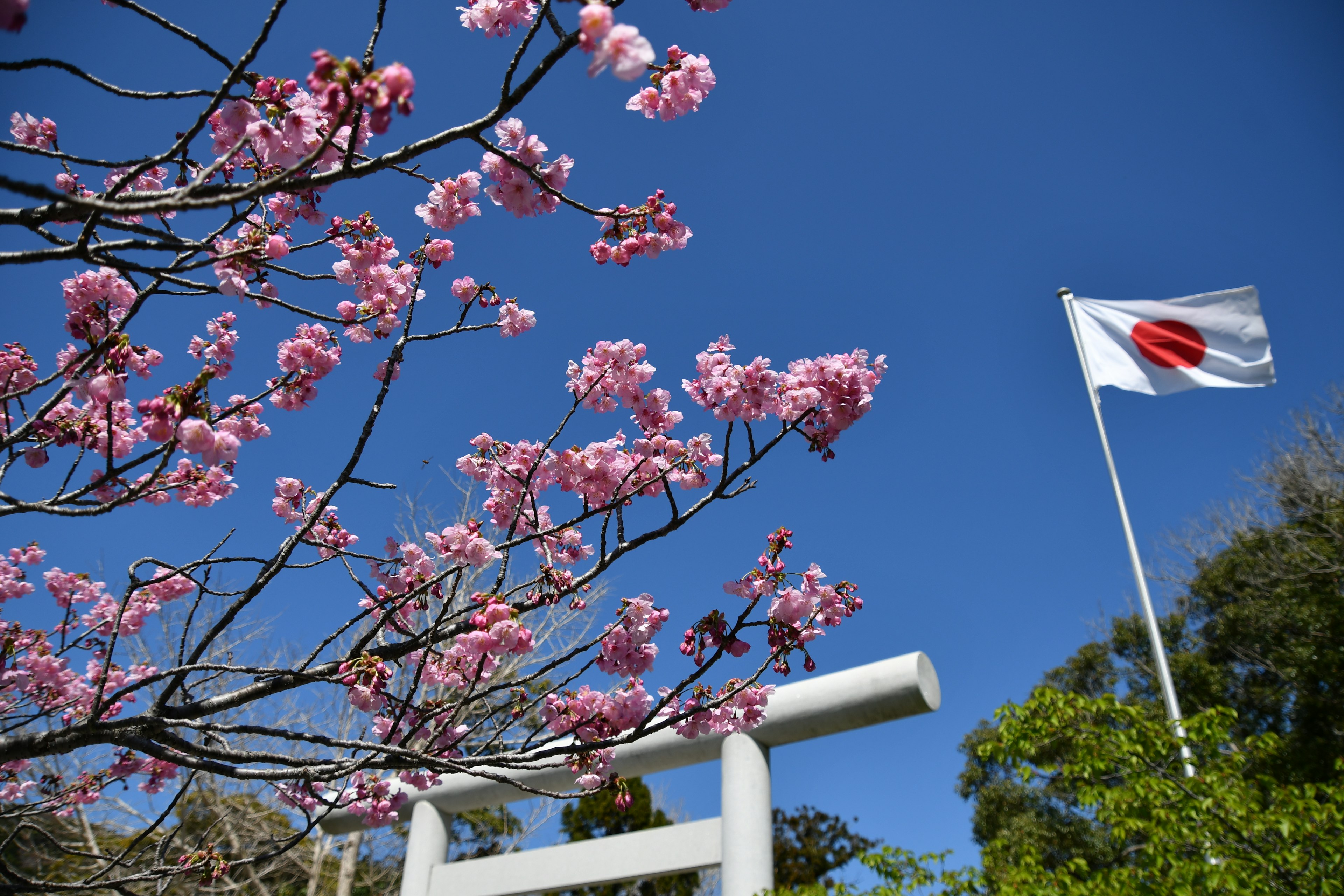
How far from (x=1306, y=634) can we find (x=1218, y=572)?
2.13 metres

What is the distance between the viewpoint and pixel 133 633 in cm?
349

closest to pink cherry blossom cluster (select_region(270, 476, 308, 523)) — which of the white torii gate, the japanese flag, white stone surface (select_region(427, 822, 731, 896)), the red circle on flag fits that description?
the white torii gate

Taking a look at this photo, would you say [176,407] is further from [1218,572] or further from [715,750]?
[1218,572]

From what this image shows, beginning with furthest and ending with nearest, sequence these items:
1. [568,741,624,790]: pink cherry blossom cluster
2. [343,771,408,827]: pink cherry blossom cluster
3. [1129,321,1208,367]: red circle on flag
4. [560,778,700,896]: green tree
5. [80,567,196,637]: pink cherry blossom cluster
→ [560,778,700,896]: green tree → [1129,321,1208,367]: red circle on flag → [80,567,196,637]: pink cherry blossom cluster → [343,771,408,827]: pink cherry blossom cluster → [568,741,624,790]: pink cherry blossom cluster

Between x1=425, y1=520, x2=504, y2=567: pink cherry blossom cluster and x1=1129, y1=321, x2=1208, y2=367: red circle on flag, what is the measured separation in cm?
809

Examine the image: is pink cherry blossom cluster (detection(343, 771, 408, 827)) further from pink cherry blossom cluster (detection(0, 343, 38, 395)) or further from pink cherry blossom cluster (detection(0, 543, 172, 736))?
pink cherry blossom cluster (detection(0, 343, 38, 395))

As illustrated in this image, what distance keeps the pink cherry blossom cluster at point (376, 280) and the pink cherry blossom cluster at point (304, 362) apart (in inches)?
3.7

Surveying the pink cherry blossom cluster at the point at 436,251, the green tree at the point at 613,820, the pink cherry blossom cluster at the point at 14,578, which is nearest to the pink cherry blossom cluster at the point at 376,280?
the pink cherry blossom cluster at the point at 436,251

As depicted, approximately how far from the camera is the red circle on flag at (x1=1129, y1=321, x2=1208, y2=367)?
7785 mm

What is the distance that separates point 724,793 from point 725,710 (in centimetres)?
290

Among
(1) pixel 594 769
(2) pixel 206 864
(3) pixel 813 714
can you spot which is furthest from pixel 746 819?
(2) pixel 206 864

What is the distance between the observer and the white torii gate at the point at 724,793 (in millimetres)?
4738

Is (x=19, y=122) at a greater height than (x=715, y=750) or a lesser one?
greater

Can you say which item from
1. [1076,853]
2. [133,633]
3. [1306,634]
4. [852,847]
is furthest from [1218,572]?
[133,633]
